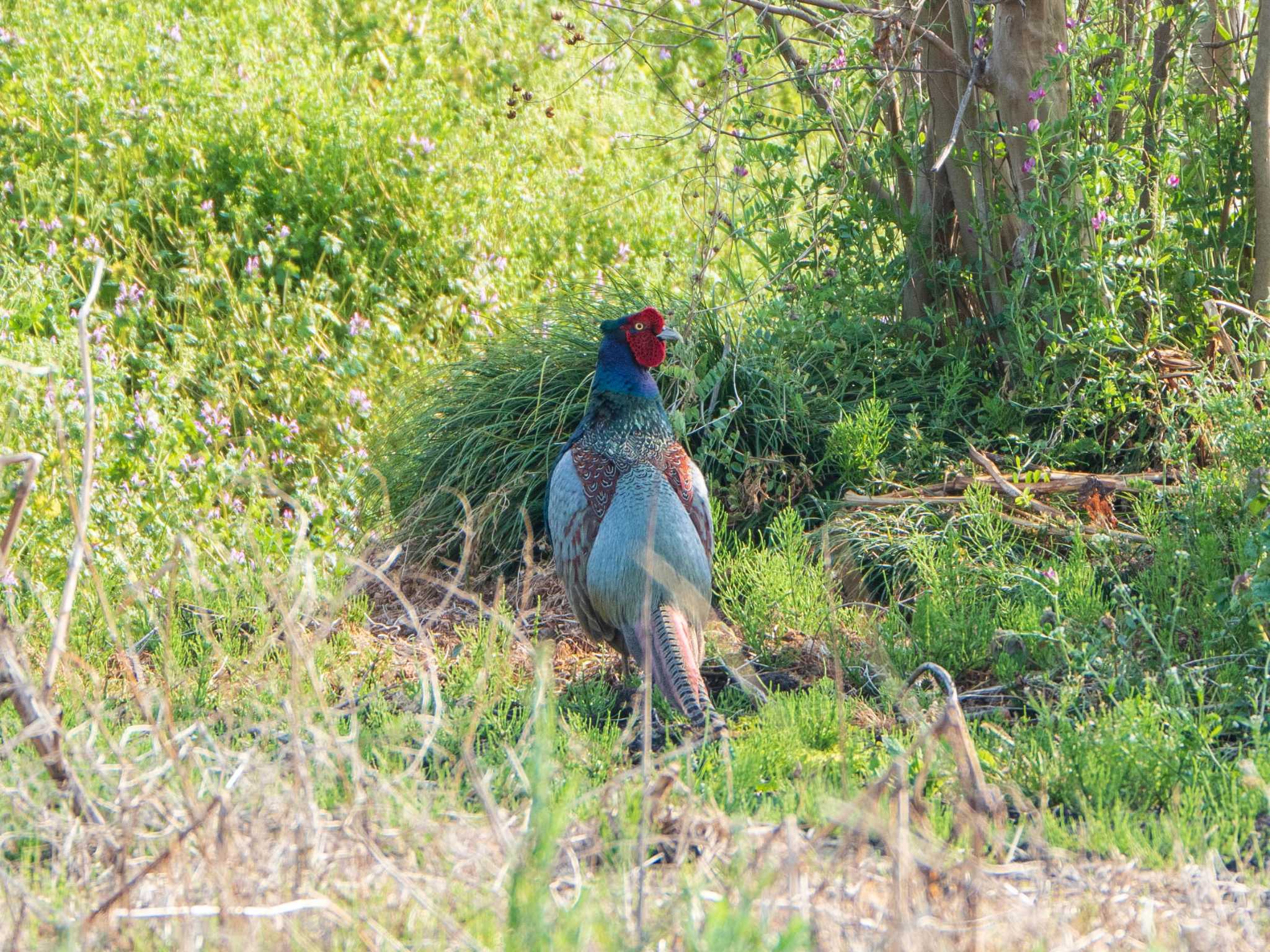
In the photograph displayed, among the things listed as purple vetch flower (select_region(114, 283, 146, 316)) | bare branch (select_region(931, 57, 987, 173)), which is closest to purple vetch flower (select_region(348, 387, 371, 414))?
purple vetch flower (select_region(114, 283, 146, 316))

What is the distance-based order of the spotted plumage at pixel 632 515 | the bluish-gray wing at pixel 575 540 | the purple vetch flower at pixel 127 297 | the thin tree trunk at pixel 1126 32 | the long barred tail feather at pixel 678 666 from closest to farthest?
the long barred tail feather at pixel 678 666 < the spotted plumage at pixel 632 515 < the bluish-gray wing at pixel 575 540 < the thin tree trunk at pixel 1126 32 < the purple vetch flower at pixel 127 297

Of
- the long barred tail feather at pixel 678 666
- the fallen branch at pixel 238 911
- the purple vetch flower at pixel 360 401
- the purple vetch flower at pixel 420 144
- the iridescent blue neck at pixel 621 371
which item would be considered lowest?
the long barred tail feather at pixel 678 666

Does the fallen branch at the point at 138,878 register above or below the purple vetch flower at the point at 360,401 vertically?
below

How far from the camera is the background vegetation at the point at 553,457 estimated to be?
2549 millimetres

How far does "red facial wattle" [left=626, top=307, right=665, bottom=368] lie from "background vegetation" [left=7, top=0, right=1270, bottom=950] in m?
0.39

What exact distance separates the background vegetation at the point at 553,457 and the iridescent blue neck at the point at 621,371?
1.60 ft

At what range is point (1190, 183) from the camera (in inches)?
199

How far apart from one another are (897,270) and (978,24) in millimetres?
989

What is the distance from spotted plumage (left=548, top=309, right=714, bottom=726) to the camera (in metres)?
4.08

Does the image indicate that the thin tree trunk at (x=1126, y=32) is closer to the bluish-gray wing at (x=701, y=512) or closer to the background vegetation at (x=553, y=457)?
the background vegetation at (x=553, y=457)

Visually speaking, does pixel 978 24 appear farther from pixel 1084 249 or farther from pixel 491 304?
pixel 491 304

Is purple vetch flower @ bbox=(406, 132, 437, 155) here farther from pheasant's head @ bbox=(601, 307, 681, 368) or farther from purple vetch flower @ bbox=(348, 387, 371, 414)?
pheasant's head @ bbox=(601, 307, 681, 368)

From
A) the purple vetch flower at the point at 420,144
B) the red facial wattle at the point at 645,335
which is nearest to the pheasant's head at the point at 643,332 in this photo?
the red facial wattle at the point at 645,335

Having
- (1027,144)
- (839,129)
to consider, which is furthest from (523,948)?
→ (839,129)
